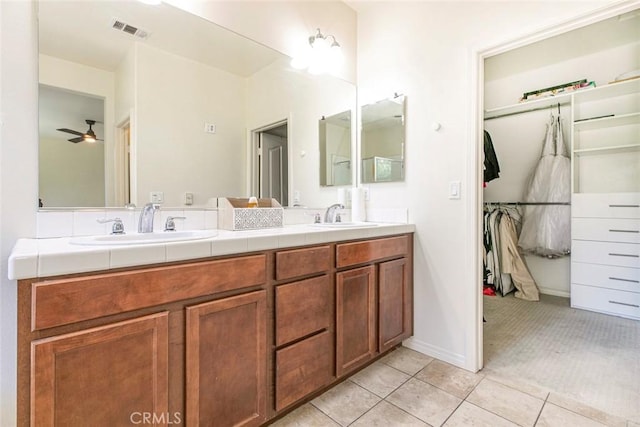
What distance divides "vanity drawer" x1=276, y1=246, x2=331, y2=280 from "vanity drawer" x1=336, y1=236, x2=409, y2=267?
96 mm

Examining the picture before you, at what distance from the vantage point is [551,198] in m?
3.19

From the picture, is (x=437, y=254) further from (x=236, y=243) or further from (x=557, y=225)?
(x=557, y=225)

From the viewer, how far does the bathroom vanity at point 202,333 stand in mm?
817

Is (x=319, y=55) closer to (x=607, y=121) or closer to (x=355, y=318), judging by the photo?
(x=355, y=318)

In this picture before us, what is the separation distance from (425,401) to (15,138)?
7.02ft

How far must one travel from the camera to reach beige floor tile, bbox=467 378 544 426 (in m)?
1.44

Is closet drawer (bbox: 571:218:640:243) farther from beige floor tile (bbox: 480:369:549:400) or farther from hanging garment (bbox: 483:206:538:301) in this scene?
beige floor tile (bbox: 480:369:549:400)

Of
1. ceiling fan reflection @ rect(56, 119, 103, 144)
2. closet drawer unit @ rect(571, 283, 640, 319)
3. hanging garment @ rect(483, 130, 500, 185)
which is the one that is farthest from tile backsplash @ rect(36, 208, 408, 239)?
closet drawer unit @ rect(571, 283, 640, 319)

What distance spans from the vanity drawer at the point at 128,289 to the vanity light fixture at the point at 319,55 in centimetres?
158

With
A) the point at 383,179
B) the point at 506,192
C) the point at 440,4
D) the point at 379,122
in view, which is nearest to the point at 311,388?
the point at 383,179

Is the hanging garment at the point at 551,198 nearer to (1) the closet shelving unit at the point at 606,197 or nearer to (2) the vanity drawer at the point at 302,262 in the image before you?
(1) the closet shelving unit at the point at 606,197

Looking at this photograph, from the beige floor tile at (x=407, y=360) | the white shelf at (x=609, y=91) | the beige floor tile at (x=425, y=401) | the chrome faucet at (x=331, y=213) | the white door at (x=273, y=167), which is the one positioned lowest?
the beige floor tile at (x=407, y=360)

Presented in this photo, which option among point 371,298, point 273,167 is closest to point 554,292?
point 371,298

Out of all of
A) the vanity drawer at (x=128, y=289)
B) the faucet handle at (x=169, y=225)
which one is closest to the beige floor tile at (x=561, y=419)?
the vanity drawer at (x=128, y=289)
